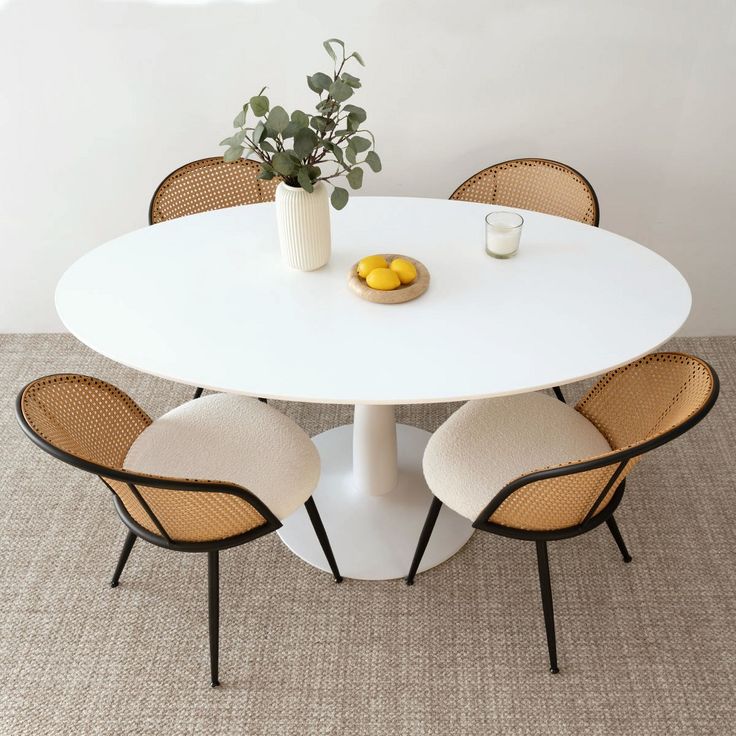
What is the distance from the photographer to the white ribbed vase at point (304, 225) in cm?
170

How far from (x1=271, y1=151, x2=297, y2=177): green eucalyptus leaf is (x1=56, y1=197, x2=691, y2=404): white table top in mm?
287

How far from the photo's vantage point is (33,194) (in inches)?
107

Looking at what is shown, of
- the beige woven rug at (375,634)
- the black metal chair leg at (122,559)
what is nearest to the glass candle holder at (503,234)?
the beige woven rug at (375,634)

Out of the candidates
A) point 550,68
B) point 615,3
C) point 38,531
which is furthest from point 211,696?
point 615,3

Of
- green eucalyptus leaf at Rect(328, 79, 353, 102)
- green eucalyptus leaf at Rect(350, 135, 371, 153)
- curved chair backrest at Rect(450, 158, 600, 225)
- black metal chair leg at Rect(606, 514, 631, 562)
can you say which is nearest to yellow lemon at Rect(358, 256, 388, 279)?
green eucalyptus leaf at Rect(350, 135, 371, 153)

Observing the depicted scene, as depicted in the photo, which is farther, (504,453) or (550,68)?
(550,68)

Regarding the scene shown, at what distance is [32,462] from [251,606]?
939 mm

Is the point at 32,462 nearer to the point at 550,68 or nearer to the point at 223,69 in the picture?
the point at 223,69

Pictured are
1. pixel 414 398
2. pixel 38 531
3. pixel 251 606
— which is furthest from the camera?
pixel 38 531

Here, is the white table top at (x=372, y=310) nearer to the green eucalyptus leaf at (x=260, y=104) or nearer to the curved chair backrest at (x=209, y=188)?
the curved chair backrest at (x=209, y=188)

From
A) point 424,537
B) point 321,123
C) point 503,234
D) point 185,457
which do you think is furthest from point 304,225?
point 424,537

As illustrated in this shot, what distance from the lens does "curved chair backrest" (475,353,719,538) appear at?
4.53ft

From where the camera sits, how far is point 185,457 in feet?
5.65

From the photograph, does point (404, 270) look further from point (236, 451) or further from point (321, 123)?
point (236, 451)
